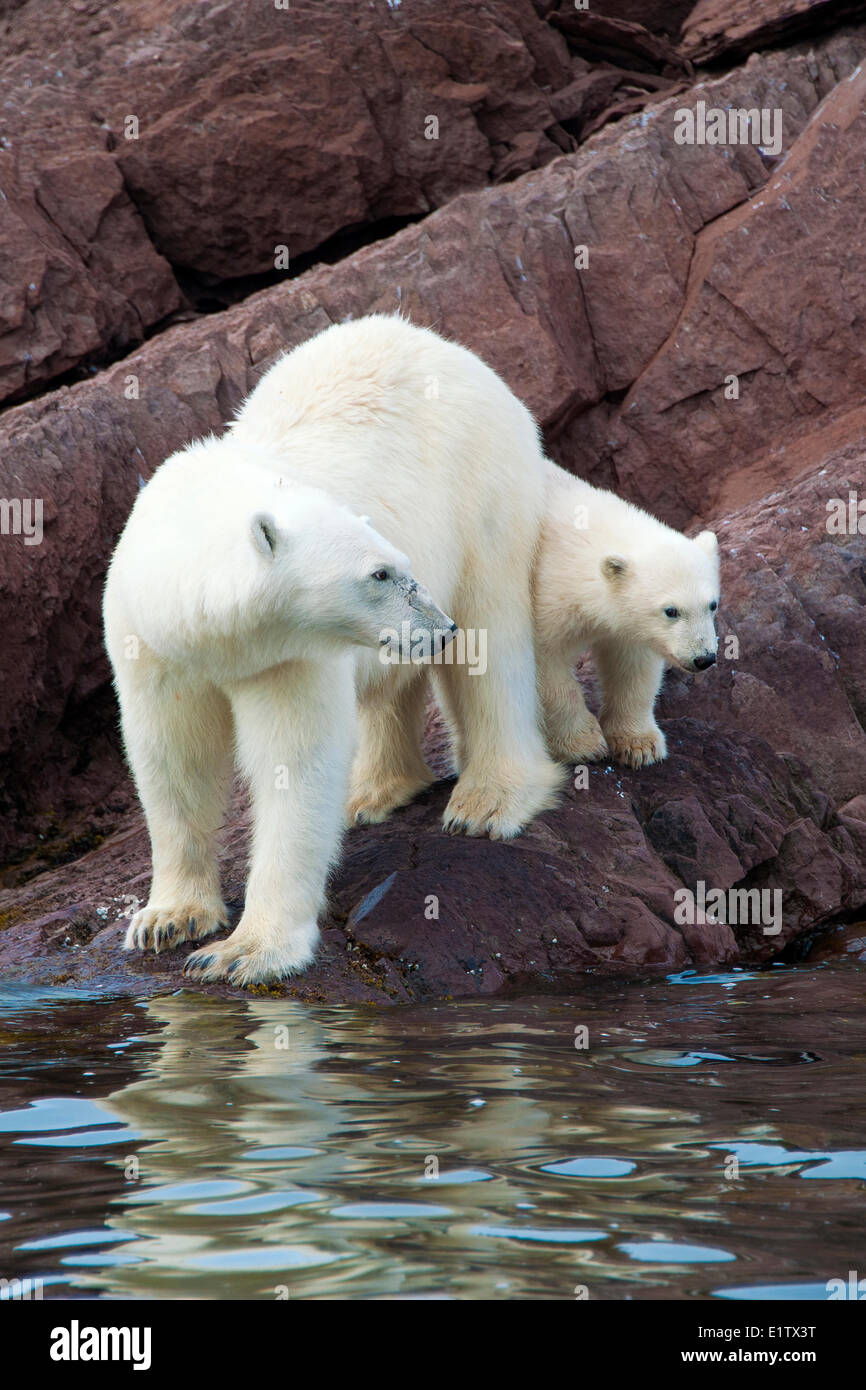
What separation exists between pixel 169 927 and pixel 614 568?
252 cm

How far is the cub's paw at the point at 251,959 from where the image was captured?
554 cm

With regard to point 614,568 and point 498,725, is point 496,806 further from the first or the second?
point 614,568

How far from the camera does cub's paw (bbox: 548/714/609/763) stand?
7246 mm

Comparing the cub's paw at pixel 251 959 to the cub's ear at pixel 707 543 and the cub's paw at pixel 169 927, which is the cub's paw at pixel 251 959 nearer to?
the cub's paw at pixel 169 927

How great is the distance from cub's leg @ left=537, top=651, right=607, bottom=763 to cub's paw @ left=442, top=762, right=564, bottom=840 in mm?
409

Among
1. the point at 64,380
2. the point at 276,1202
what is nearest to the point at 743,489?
the point at 64,380

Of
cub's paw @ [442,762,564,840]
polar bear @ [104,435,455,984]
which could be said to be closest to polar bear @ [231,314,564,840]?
cub's paw @ [442,762,564,840]

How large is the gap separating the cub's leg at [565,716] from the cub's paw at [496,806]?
409 mm

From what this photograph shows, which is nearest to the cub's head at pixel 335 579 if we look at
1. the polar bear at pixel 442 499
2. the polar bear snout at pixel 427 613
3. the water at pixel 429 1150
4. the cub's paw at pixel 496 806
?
the polar bear snout at pixel 427 613

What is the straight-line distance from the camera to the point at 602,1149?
3529 mm

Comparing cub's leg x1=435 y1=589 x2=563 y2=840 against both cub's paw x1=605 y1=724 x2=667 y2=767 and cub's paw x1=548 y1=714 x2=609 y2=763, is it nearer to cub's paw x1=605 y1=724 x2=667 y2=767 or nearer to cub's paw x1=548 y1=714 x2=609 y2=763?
cub's paw x1=548 y1=714 x2=609 y2=763

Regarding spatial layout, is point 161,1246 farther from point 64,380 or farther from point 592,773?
point 64,380

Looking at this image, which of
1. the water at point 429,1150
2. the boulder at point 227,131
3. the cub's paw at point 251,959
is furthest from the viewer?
the boulder at point 227,131
